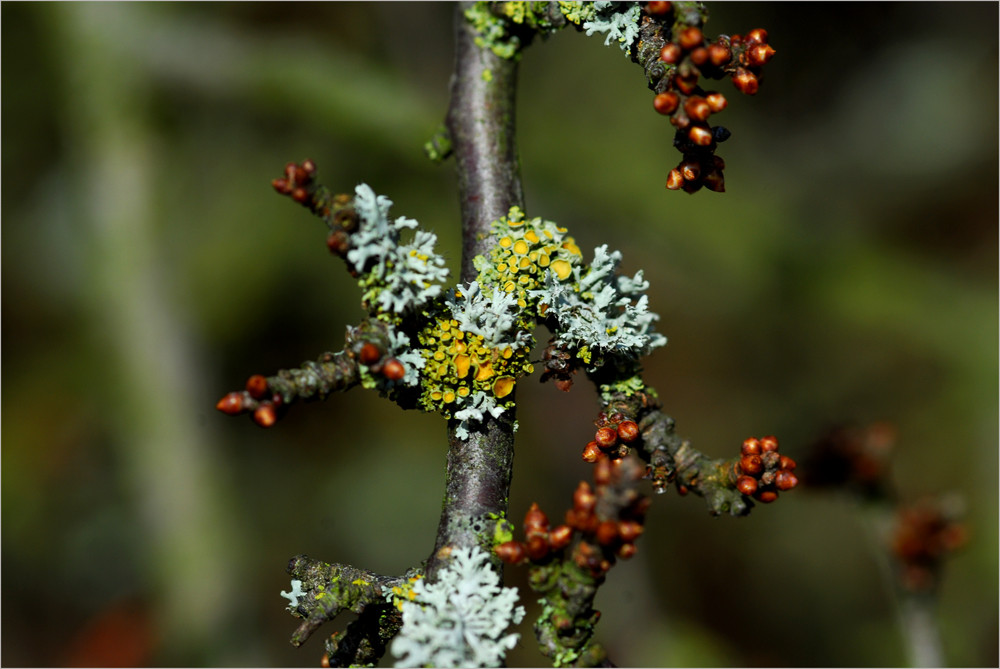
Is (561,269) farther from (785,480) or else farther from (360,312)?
(360,312)

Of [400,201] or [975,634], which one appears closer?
[975,634]

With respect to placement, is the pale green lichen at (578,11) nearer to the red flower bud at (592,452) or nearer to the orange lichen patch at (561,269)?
the orange lichen patch at (561,269)

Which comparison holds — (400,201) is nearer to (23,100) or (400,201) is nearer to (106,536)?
(23,100)

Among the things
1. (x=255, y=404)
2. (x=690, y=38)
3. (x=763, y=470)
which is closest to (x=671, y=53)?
(x=690, y=38)

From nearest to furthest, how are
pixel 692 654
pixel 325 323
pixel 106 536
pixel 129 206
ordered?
pixel 692 654, pixel 129 206, pixel 106 536, pixel 325 323

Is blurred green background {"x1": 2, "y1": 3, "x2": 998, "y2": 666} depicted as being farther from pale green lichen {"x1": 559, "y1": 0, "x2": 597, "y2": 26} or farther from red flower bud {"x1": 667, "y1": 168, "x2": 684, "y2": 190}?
red flower bud {"x1": 667, "y1": 168, "x2": 684, "y2": 190}

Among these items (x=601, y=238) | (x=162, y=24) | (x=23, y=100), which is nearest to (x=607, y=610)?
(x=601, y=238)

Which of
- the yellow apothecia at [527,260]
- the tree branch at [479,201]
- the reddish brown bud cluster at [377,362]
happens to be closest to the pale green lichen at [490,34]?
the tree branch at [479,201]

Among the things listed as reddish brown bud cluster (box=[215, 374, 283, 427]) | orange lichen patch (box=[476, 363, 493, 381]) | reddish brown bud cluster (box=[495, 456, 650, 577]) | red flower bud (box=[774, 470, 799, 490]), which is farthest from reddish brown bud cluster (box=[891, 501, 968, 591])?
reddish brown bud cluster (box=[215, 374, 283, 427])
